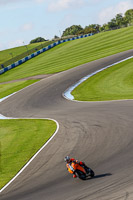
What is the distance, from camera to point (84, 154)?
16.3 m

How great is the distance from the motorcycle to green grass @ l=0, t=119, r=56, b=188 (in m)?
4.05

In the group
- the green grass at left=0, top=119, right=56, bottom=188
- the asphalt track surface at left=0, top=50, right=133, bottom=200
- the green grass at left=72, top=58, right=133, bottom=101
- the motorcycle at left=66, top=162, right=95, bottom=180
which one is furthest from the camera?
the green grass at left=72, top=58, right=133, bottom=101

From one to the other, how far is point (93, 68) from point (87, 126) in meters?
25.5

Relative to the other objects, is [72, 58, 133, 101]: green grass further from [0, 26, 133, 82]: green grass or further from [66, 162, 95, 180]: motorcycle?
[66, 162, 95, 180]: motorcycle

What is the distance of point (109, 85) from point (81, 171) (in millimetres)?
22568

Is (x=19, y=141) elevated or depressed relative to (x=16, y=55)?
depressed

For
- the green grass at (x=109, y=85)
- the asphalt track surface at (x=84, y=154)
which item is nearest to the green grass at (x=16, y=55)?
the green grass at (x=109, y=85)

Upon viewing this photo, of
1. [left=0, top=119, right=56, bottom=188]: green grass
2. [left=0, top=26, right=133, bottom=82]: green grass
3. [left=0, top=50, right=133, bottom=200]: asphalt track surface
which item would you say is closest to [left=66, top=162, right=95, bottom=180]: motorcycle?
[left=0, top=50, right=133, bottom=200]: asphalt track surface

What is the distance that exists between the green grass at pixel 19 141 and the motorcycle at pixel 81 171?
159 inches

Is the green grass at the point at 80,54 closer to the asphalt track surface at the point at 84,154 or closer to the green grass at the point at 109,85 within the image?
the green grass at the point at 109,85

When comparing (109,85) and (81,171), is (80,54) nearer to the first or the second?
(109,85)

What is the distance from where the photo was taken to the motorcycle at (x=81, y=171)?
43.4ft

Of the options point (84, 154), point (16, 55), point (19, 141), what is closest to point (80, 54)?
point (16, 55)

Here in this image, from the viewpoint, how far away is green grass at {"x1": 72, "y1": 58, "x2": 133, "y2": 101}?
30.3 m
